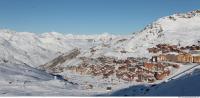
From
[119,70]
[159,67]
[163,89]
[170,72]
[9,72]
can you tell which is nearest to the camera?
[163,89]

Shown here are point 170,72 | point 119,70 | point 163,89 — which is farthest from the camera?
point 119,70

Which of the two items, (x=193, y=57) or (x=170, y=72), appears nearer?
(x=170, y=72)

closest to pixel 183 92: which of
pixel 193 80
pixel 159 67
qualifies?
pixel 193 80

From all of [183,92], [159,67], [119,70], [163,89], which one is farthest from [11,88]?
[119,70]

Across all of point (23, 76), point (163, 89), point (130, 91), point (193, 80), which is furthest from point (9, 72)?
point (193, 80)

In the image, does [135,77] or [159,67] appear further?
[159,67]

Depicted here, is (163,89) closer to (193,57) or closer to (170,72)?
(170,72)

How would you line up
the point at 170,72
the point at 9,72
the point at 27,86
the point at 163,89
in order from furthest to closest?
the point at 170,72
the point at 9,72
the point at 27,86
the point at 163,89

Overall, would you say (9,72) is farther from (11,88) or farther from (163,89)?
(163,89)

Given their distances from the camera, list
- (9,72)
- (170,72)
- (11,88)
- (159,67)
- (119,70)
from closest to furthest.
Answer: (11,88) → (9,72) → (170,72) → (159,67) → (119,70)
